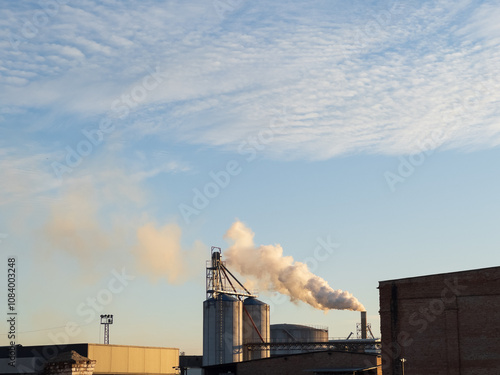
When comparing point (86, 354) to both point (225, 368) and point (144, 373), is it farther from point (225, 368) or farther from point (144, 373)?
point (225, 368)

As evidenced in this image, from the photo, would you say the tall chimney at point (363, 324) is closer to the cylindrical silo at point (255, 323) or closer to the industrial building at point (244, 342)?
the industrial building at point (244, 342)

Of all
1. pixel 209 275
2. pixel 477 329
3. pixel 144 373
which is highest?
pixel 209 275

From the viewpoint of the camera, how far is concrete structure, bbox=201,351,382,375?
4750 centimetres

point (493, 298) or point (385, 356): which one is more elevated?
point (493, 298)

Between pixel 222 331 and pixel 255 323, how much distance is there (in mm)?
5938

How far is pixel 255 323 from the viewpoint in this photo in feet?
236

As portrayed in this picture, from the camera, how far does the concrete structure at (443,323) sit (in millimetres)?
41656

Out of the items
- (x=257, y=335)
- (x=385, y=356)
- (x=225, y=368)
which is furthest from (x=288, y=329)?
(x=385, y=356)

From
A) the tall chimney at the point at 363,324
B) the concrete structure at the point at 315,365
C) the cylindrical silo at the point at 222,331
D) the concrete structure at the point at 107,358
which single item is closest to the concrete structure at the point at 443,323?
the concrete structure at the point at 315,365

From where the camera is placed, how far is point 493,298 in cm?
4169

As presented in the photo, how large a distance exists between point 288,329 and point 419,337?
4074 cm
